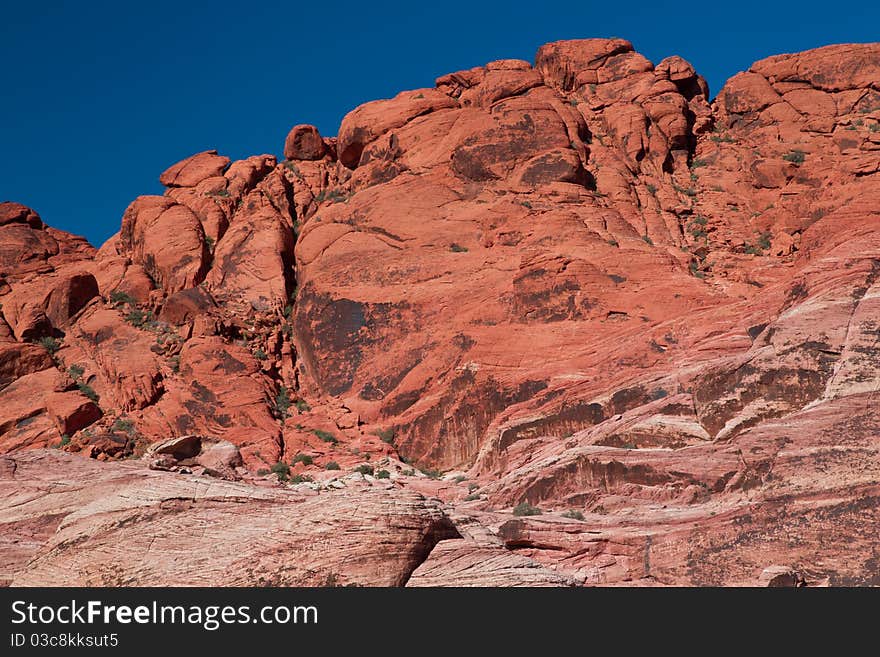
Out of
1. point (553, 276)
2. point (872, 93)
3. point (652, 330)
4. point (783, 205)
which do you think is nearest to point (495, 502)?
point (652, 330)

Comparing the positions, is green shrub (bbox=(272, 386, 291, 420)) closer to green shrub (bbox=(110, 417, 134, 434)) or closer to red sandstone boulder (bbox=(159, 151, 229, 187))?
green shrub (bbox=(110, 417, 134, 434))

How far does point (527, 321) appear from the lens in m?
38.5

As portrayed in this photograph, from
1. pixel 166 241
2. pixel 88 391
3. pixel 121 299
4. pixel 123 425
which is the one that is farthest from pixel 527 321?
pixel 166 241

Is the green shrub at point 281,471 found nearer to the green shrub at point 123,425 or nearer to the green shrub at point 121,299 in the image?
the green shrub at point 123,425

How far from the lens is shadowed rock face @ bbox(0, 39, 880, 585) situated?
23156 millimetres

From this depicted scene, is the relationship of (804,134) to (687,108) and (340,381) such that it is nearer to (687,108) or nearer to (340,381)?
(687,108)

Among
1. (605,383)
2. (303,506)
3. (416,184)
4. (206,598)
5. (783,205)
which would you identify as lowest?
(206,598)

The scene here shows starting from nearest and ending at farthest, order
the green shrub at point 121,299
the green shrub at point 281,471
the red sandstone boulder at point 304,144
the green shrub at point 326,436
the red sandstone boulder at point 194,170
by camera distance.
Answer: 1. the green shrub at point 281,471
2. the green shrub at point 326,436
3. the green shrub at point 121,299
4. the red sandstone boulder at point 194,170
5. the red sandstone boulder at point 304,144

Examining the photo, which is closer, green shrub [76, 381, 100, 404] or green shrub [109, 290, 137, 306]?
green shrub [76, 381, 100, 404]

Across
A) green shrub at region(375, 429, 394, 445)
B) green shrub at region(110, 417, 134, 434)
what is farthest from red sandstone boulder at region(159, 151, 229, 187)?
green shrub at region(375, 429, 394, 445)

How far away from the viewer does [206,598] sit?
1576cm

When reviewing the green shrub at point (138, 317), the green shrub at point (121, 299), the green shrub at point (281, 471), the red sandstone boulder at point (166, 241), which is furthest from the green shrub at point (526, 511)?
the green shrub at point (121, 299)

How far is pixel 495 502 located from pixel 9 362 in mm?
24432

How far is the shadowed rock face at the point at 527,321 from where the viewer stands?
76.0 feet
